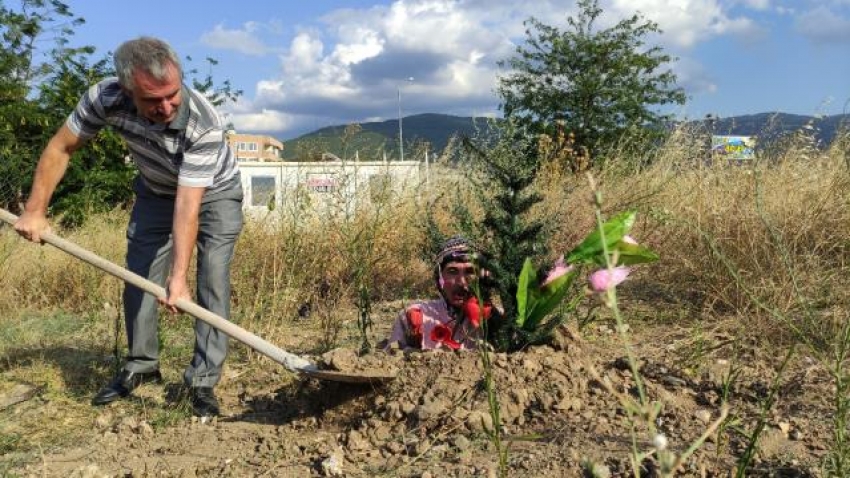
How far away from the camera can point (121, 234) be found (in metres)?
6.76

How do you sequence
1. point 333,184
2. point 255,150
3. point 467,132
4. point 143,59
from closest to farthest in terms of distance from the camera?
point 143,59 → point 467,132 → point 333,184 → point 255,150

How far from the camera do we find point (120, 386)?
338 centimetres

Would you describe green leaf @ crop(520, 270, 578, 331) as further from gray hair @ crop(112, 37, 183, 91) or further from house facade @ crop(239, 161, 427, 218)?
house facade @ crop(239, 161, 427, 218)

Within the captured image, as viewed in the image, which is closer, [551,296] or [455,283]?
[551,296]

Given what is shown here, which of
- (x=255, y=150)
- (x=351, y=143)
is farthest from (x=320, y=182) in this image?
(x=255, y=150)

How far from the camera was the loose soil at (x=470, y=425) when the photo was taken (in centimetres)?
218

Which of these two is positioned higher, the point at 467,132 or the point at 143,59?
the point at 143,59

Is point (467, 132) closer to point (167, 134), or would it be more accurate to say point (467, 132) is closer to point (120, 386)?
point (167, 134)

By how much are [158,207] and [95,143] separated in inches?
291

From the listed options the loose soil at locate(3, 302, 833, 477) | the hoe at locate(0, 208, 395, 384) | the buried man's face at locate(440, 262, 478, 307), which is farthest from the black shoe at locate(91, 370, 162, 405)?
the buried man's face at locate(440, 262, 478, 307)

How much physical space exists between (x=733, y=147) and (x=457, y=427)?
174 inches

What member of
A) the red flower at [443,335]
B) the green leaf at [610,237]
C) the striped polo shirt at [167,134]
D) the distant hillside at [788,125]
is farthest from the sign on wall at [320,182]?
the distant hillside at [788,125]

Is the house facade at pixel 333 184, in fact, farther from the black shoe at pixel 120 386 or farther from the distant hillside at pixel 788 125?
the distant hillside at pixel 788 125

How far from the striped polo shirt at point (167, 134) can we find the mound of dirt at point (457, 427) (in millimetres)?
1018
